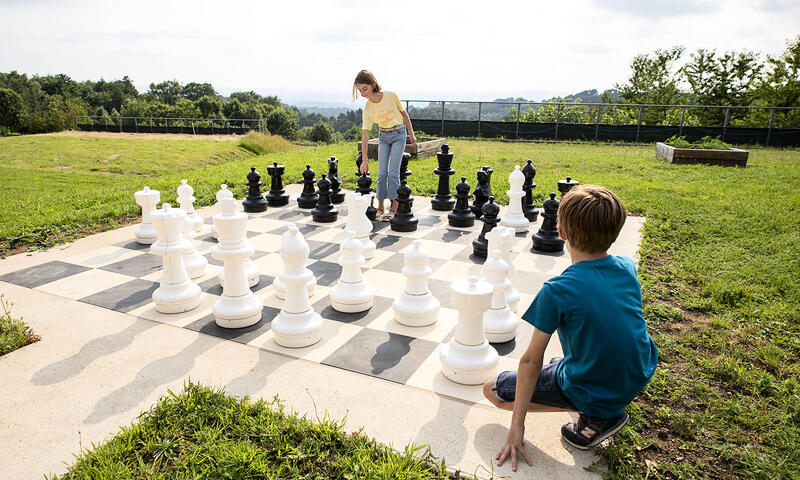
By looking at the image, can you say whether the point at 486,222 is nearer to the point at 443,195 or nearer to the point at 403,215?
the point at 403,215

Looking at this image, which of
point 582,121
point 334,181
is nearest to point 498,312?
point 334,181

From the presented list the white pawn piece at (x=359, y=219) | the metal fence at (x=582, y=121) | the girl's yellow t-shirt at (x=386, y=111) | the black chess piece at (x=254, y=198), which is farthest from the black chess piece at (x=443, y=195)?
the metal fence at (x=582, y=121)

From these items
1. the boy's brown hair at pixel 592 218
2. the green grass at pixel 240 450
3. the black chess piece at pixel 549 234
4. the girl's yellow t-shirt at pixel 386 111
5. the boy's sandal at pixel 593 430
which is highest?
the girl's yellow t-shirt at pixel 386 111

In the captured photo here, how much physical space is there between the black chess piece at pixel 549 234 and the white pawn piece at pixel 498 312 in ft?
5.14

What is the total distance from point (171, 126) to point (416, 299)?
24.8 m

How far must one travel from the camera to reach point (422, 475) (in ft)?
5.32

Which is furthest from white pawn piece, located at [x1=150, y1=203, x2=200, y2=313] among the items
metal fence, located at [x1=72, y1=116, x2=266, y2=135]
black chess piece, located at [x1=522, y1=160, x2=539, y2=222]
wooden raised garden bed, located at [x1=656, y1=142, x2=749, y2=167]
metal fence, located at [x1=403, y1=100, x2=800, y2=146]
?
metal fence, located at [x1=72, y1=116, x2=266, y2=135]

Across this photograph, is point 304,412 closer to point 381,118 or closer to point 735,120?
point 381,118

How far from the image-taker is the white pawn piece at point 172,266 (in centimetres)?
289

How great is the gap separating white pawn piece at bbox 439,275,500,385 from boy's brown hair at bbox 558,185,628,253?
1.87 feet

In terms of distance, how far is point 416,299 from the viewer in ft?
9.32

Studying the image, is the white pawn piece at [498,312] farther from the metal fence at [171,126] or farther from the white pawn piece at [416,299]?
the metal fence at [171,126]

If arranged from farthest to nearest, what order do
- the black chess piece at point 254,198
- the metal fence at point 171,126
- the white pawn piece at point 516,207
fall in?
1. the metal fence at point 171,126
2. the black chess piece at point 254,198
3. the white pawn piece at point 516,207

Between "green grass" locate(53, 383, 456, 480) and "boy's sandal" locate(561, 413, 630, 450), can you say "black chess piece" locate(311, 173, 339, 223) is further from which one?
"boy's sandal" locate(561, 413, 630, 450)
